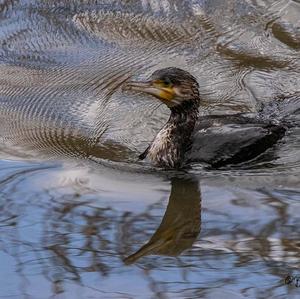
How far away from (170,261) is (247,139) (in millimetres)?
2194

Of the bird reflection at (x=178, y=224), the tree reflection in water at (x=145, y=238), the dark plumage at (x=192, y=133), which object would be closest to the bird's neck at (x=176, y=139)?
the dark plumage at (x=192, y=133)

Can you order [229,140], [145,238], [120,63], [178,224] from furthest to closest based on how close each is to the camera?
[120,63]
[229,140]
[178,224]
[145,238]

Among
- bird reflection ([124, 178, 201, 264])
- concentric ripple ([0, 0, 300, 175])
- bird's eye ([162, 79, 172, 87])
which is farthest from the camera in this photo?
concentric ripple ([0, 0, 300, 175])

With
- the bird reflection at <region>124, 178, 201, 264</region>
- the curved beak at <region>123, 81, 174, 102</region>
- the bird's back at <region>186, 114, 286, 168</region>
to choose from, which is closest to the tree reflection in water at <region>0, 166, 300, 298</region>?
the bird reflection at <region>124, 178, 201, 264</region>

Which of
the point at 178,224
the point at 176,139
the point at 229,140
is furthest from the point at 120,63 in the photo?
the point at 178,224

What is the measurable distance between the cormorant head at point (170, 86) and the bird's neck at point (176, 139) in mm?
95

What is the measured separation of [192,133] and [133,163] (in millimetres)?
531

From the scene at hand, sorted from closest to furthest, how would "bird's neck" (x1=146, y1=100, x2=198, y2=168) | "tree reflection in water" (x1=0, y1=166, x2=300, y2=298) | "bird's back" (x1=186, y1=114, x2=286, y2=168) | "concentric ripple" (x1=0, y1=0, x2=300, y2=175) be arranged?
"tree reflection in water" (x1=0, y1=166, x2=300, y2=298) < "bird's back" (x1=186, y1=114, x2=286, y2=168) < "bird's neck" (x1=146, y1=100, x2=198, y2=168) < "concentric ripple" (x1=0, y1=0, x2=300, y2=175)

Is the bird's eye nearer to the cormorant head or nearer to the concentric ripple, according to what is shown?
the cormorant head

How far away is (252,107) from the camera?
29.6 feet

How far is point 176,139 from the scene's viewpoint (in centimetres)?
787

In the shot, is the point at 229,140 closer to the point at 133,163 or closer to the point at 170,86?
the point at 170,86

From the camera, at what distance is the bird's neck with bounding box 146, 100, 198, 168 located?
25.7ft

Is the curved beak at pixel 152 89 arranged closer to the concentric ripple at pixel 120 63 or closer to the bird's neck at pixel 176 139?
the bird's neck at pixel 176 139
